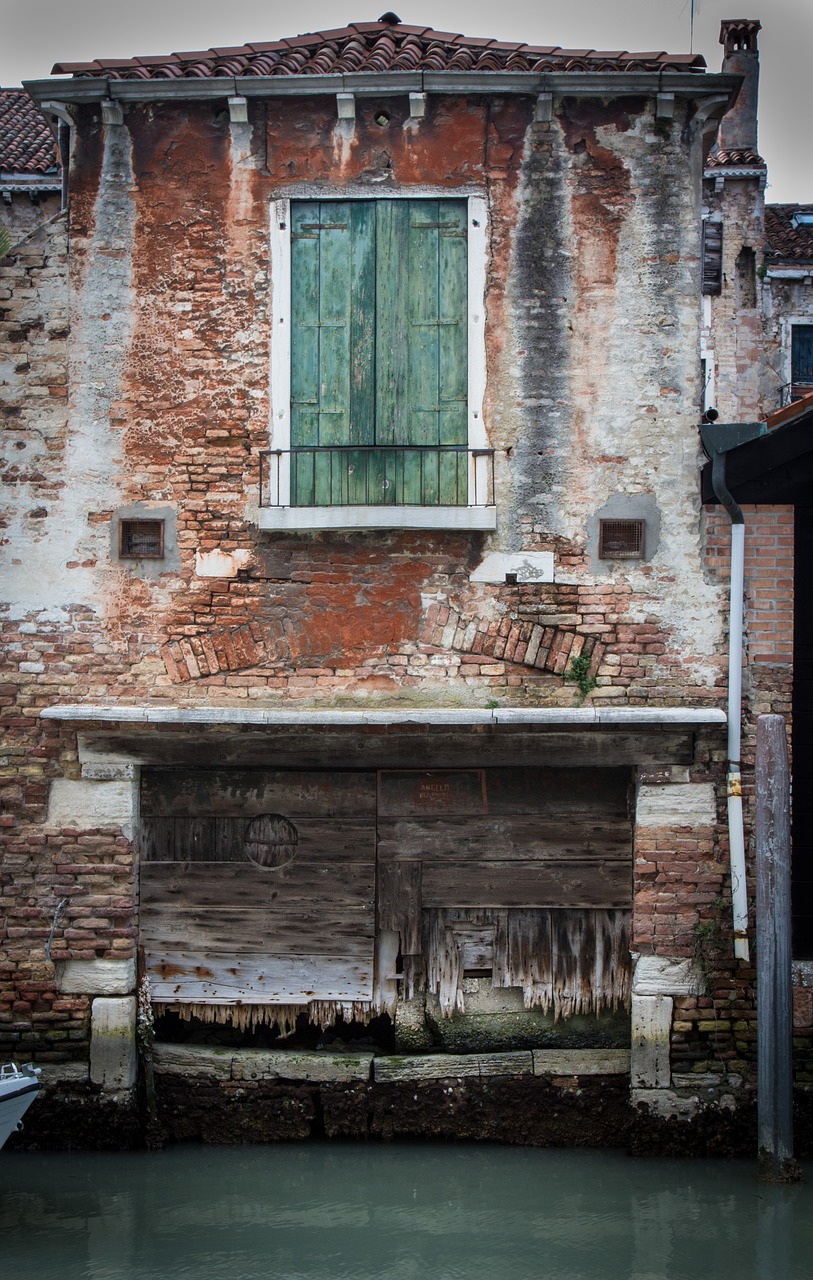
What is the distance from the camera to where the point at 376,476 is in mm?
7227

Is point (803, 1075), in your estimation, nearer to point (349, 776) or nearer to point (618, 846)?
point (618, 846)

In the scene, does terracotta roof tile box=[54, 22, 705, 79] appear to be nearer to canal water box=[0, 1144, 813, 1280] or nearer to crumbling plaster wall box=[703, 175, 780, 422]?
canal water box=[0, 1144, 813, 1280]

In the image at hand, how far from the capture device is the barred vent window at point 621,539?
723 centimetres

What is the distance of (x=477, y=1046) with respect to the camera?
7.60 m

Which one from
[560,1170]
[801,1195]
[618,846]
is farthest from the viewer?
[618,846]

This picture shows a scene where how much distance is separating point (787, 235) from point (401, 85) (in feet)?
42.9

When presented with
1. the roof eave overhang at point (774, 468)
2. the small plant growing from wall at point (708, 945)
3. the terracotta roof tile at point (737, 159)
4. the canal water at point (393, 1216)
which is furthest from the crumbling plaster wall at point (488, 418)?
the terracotta roof tile at point (737, 159)

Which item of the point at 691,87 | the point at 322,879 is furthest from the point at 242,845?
the point at 691,87

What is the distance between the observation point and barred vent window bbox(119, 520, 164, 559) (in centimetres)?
731

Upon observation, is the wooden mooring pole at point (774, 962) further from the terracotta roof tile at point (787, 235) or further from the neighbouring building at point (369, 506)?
the terracotta roof tile at point (787, 235)

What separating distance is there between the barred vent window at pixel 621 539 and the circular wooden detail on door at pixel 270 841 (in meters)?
2.57

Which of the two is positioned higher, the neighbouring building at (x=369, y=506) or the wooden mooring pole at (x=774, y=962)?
the neighbouring building at (x=369, y=506)

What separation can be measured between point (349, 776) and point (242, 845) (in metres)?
0.80

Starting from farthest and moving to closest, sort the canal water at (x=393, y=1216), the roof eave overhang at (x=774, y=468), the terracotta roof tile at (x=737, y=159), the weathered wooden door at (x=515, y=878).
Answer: the terracotta roof tile at (x=737, y=159) < the weathered wooden door at (x=515, y=878) < the roof eave overhang at (x=774, y=468) < the canal water at (x=393, y=1216)
